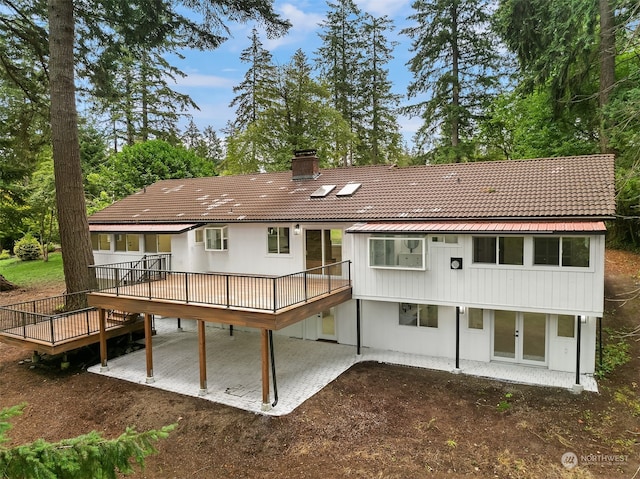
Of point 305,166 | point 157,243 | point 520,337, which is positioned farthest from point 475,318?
point 157,243

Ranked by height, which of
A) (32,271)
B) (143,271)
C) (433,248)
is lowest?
(32,271)

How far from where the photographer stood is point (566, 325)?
10.8 m

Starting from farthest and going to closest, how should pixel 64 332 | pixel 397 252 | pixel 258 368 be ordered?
pixel 64 332 < pixel 258 368 < pixel 397 252

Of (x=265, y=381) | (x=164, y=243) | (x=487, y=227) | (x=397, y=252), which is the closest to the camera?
(x=265, y=381)

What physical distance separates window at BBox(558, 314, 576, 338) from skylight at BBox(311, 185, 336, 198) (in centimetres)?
853

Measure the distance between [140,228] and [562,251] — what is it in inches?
571

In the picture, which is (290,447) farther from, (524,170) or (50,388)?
(524,170)

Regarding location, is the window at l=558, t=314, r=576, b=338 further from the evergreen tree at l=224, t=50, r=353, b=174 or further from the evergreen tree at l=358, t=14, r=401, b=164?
the evergreen tree at l=358, t=14, r=401, b=164

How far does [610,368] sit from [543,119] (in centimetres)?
1456

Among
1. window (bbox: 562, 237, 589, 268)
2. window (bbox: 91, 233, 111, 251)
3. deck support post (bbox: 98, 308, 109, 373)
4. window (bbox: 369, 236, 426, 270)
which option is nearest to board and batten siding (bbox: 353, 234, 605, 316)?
window (bbox: 562, 237, 589, 268)

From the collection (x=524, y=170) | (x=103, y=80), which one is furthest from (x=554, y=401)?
(x=103, y=80)

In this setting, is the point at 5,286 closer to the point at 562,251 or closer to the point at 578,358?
the point at 562,251

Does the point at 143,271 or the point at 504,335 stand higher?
the point at 143,271

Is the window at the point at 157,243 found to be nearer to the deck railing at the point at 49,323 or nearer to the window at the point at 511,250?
the deck railing at the point at 49,323
